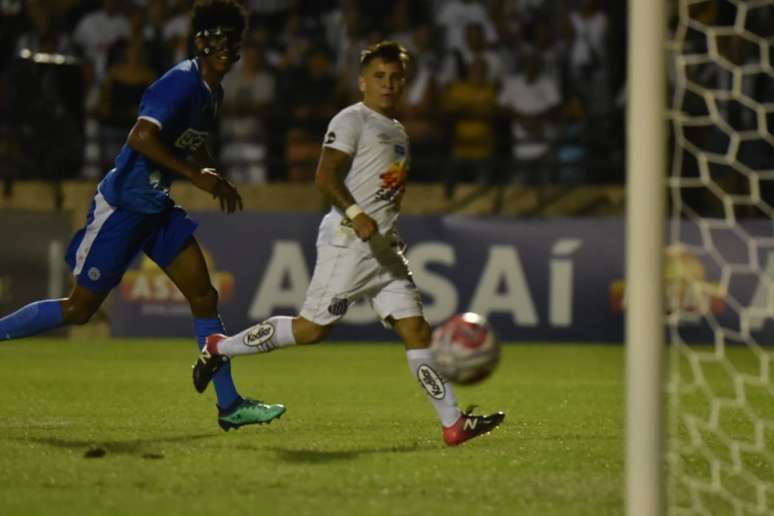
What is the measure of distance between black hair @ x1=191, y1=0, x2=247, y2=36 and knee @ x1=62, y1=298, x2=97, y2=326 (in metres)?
1.50

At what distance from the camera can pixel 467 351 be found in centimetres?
721

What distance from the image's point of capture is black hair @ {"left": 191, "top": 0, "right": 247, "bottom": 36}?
784cm

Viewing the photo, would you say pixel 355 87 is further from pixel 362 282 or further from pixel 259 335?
pixel 362 282

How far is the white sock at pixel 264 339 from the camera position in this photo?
7797 mm

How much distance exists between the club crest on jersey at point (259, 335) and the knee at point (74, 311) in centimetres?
92

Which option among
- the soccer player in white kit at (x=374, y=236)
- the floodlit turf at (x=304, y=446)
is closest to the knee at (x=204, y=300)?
the floodlit turf at (x=304, y=446)

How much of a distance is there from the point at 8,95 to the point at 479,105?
4590mm

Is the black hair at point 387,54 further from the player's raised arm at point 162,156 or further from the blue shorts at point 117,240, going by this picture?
the blue shorts at point 117,240

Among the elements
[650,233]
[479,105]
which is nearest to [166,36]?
[479,105]

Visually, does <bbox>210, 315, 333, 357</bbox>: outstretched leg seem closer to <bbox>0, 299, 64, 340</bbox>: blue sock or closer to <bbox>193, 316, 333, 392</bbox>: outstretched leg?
<bbox>193, 316, 333, 392</bbox>: outstretched leg

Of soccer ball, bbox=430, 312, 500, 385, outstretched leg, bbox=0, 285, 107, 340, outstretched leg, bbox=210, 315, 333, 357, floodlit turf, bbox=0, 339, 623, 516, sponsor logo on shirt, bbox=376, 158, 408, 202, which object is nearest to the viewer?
floodlit turf, bbox=0, 339, 623, 516

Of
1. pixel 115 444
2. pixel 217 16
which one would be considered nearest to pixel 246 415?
pixel 115 444

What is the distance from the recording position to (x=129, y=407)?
9266 mm

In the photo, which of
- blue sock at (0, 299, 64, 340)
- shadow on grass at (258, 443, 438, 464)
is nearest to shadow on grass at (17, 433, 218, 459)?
shadow on grass at (258, 443, 438, 464)
